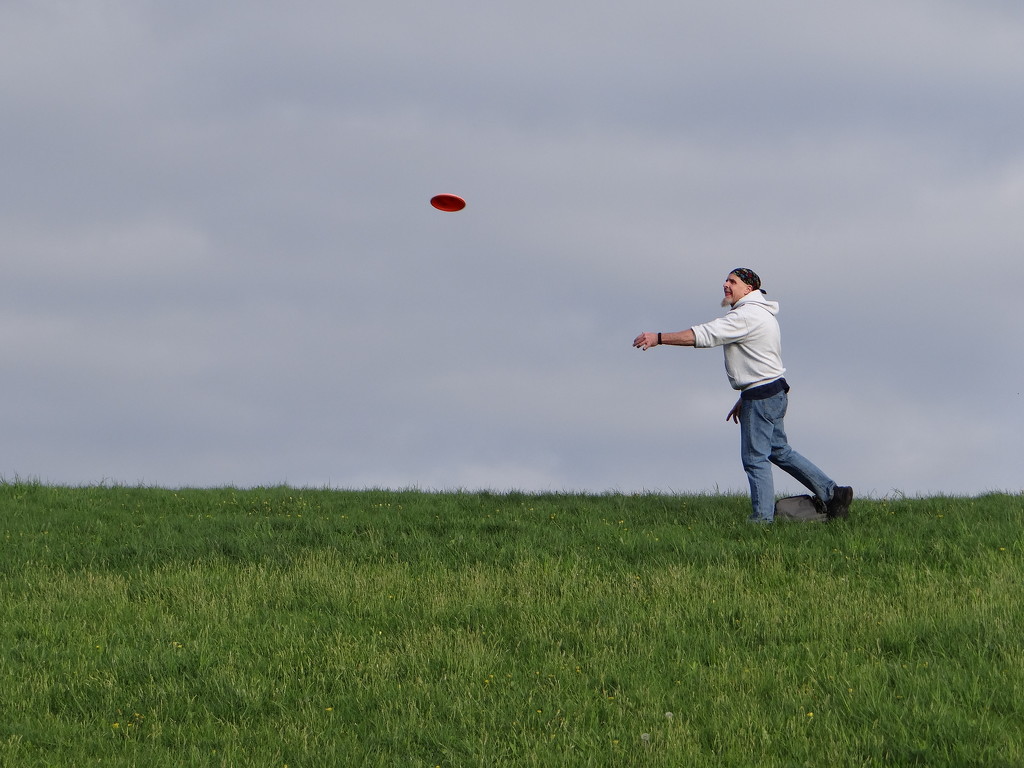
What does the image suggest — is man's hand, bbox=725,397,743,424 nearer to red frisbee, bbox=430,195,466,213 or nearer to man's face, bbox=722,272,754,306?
man's face, bbox=722,272,754,306

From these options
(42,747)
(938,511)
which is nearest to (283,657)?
(42,747)

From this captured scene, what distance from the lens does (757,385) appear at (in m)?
11.9

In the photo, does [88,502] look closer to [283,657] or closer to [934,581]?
[283,657]

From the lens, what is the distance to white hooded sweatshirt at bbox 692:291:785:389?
11.7 m

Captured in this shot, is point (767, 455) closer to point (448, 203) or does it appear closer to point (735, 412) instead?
point (735, 412)

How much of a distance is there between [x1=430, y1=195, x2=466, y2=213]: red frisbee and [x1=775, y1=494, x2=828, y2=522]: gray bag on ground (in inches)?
221

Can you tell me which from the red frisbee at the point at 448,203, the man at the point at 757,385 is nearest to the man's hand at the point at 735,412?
the man at the point at 757,385

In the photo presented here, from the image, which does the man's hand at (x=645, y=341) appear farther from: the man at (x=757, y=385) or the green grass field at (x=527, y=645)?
the green grass field at (x=527, y=645)

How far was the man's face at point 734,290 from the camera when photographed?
12.3 m

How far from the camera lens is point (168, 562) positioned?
1198cm

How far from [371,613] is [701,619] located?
2899 mm

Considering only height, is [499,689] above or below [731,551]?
below

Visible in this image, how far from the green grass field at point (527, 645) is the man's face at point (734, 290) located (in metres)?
2.72

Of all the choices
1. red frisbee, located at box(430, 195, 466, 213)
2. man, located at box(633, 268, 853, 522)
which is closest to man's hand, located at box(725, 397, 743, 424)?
man, located at box(633, 268, 853, 522)
